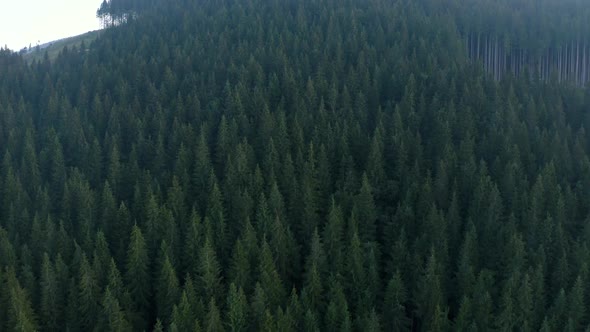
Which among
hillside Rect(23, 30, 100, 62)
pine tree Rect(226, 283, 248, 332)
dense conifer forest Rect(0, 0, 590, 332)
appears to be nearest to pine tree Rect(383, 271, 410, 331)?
dense conifer forest Rect(0, 0, 590, 332)

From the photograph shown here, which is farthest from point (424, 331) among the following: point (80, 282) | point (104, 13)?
point (104, 13)

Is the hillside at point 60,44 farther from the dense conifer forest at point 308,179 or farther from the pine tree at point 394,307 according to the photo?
the pine tree at point 394,307

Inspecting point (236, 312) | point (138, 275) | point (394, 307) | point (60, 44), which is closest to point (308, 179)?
point (394, 307)

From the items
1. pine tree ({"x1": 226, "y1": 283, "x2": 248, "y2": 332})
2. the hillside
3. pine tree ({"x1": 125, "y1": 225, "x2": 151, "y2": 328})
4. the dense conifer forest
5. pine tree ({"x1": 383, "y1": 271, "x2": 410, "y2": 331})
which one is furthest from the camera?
the hillside

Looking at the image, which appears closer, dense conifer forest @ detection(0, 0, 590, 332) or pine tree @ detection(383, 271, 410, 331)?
pine tree @ detection(383, 271, 410, 331)

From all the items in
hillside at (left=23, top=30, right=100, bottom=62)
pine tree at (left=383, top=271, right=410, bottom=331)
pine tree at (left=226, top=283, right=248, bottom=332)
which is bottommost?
pine tree at (left=383, top=271, right=410, bottom=331)

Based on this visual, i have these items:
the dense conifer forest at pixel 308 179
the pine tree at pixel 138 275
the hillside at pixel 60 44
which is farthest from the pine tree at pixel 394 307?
the hillside at pixel 60 44

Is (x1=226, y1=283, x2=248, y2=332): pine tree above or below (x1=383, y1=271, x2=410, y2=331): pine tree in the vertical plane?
above

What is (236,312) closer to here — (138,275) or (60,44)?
(138,275)

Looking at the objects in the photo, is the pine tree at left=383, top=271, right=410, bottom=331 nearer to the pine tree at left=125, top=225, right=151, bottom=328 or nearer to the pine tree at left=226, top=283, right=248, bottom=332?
the pine tree at left=226, top=283, right=248, bottom=332
